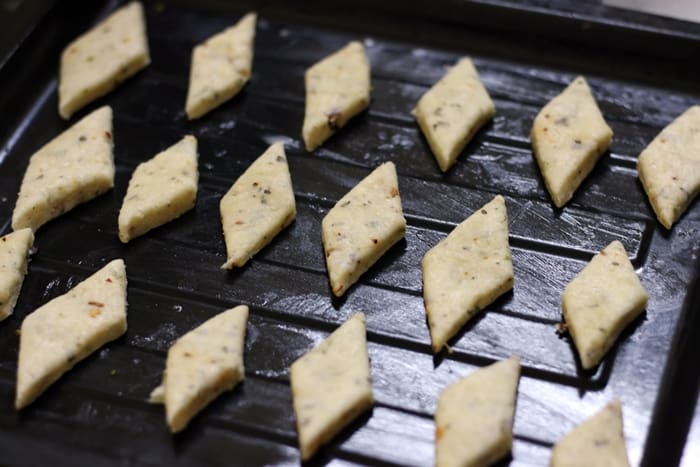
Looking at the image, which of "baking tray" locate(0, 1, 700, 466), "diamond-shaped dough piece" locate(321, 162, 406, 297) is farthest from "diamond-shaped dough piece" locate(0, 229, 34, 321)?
"diamond-shaped dough piece" locate(321, 162, 406, 297)

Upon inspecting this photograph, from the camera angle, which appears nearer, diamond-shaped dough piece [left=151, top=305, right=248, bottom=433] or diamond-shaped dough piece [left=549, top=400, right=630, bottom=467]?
diamond-shaped dough piece [left=549, top=400, right=630, bottom=467]

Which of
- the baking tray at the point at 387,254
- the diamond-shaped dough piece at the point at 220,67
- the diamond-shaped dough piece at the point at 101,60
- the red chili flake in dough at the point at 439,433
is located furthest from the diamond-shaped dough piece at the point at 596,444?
the diamond-shaped dough piece at the point at 101,60

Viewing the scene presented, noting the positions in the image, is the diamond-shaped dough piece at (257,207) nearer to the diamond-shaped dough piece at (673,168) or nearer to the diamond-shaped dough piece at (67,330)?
the diamond-shaped dough piece at (67,330)

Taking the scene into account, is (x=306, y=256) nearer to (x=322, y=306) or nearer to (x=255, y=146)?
(x=322, y=306)

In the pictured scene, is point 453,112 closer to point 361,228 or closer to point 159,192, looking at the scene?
point 361,228

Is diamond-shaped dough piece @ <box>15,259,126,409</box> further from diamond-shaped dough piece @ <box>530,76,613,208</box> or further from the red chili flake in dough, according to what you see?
diamond-shaped dough piece @ <box>530,76,613,208</box>

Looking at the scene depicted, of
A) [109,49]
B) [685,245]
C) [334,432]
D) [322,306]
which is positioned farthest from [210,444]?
[109,49]

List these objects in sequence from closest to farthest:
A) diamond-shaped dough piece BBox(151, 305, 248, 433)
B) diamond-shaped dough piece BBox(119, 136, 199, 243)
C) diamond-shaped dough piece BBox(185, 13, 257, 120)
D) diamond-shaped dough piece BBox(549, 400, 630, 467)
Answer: diamond-shaped dough piece BBox(549, 400, 630, 467) < diamond-shaped dough piece BBox(151, 305, 248, 433) < diamond-shaped dough piece BBox(119, 136, 199, 243) < diamond-shaped dough piece BBox(185, 13, 257, 120)
